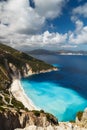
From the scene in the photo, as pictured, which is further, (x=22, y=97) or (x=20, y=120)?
(x=22, y=97)

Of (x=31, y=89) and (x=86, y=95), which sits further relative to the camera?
(x=31, y=89)

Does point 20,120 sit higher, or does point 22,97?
point 20,120

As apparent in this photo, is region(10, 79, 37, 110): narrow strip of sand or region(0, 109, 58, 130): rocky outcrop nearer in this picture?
region(0, 109, 58, 130): rocky outcrop

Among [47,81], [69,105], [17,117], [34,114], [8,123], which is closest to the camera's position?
[8,123]

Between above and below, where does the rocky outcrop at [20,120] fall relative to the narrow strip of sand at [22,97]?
above

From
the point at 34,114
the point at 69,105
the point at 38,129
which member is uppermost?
the point at 38,129

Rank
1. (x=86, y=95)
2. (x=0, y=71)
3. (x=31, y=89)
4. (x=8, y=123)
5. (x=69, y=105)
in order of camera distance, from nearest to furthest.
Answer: (x=8, y=123) → (x=69, y=105) → (x=86, y=95) → (x=31, y=89) → (x=0, y=71)

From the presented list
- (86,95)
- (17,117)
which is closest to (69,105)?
(86,95)

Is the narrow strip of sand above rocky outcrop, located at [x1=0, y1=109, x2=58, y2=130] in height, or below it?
below

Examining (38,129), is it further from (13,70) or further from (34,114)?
(13,70)

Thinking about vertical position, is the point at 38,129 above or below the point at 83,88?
above

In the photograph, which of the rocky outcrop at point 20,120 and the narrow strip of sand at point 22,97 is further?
the narrow strip of sand at point 22,97
